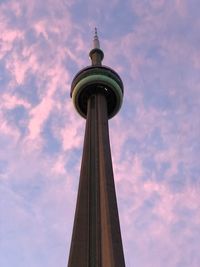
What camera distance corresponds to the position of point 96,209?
180ft

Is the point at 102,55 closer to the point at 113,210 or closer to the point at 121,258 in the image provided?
the point at 113,210

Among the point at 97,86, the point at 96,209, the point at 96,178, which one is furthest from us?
the point at 97,86

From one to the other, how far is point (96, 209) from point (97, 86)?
69.6ft

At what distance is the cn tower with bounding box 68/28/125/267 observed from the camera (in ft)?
160

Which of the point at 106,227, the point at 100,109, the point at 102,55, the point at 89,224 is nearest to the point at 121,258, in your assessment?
the point at 106,227

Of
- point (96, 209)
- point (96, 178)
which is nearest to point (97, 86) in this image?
point (96, 178)

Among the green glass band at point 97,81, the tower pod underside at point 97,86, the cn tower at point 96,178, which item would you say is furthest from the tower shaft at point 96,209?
the green glass band at point 97,81

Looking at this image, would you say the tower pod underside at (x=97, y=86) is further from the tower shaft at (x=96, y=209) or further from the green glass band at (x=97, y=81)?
the tower shaft at (x=96, y=209)

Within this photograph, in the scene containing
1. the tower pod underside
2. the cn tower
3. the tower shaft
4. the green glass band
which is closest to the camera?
the tower shaft

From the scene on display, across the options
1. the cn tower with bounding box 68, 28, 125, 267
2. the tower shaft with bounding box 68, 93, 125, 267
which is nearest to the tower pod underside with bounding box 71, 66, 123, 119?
the cn tower with bounding box 68, 28, 125, 267

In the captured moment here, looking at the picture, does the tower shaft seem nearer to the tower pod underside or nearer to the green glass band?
the tower pod underside

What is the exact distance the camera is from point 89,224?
5291cm

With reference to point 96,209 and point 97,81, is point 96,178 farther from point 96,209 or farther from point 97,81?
point 97,81

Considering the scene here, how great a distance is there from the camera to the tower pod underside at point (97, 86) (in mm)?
67938
